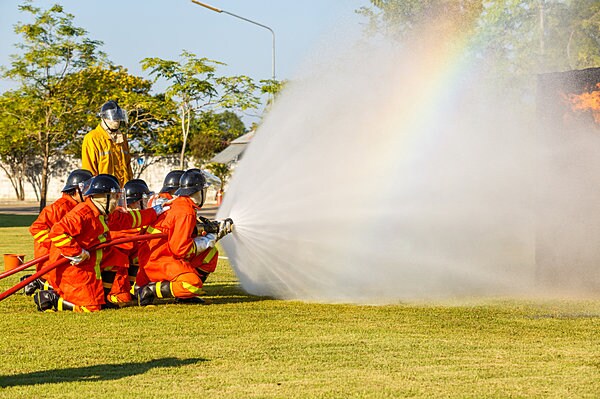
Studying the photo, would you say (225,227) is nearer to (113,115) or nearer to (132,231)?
(132,231)

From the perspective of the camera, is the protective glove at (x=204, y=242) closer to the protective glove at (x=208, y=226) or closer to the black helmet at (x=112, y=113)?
the protective glove at (x=208, y=226)

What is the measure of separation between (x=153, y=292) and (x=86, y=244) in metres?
1.14

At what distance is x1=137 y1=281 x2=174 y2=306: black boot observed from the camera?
37.5 feet

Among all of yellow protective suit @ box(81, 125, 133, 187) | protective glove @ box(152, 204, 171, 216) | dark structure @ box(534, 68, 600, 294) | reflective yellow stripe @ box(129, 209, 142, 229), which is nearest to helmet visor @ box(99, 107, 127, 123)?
yellow protective suit @ box(81, 125, 133, 187)

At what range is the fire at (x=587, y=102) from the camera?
40.4ft

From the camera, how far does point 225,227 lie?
11.4m

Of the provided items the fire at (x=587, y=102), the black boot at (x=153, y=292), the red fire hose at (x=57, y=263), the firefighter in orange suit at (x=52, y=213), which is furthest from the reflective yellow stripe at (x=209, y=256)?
the fire at (x=587, y=102)

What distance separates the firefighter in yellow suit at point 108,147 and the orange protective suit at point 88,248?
2.14m

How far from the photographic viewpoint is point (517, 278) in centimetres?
1325

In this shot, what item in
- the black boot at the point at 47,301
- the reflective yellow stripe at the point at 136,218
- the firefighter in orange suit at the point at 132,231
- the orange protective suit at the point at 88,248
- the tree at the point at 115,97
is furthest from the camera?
the tree at the point at 115,97

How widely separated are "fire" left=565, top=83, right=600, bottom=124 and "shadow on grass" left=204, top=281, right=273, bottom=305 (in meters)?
4.76

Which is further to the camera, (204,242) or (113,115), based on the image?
(113,115)

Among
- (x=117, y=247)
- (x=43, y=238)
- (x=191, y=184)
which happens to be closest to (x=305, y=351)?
(x=191, y=184)

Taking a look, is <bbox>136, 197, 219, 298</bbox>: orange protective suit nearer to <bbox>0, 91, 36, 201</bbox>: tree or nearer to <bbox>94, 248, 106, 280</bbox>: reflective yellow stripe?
<bbox>94, 248, 106, 280</bbox>: reflective yellow stripe
